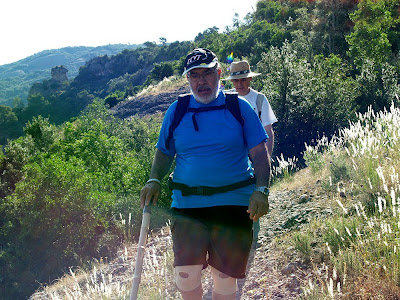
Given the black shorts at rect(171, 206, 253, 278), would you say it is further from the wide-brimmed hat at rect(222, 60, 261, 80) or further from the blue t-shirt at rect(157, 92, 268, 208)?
the wide-brimmed hat at rect(222, 60, 261, 80)

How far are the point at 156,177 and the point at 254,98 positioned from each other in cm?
212

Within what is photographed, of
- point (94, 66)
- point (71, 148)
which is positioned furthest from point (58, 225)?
point (94, 66)

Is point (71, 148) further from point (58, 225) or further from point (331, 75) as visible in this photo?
point (331, 75)


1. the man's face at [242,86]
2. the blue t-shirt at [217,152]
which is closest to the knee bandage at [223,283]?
the blue t-shirt at [217,152]

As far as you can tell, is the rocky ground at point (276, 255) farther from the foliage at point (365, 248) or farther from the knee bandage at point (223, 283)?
the knee bandage at point (223, 283)

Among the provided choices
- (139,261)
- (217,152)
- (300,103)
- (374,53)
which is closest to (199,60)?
(217,152)

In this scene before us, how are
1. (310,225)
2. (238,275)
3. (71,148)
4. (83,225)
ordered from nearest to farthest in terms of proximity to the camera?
(238,275) → (310,225) → (83,225) → (71,148)

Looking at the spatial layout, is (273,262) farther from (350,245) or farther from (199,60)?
(199,60)

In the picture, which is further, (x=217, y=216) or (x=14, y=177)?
(x=14, y=177)

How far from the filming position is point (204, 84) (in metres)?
3.09

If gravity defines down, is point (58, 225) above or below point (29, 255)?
above

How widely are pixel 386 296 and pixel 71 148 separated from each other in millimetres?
17359

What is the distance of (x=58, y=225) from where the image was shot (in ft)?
33.6

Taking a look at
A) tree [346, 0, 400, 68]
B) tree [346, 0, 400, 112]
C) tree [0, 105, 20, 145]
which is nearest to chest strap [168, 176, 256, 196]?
tree [346, 0, 400, 112]
